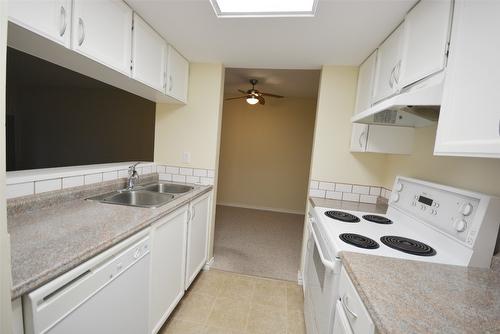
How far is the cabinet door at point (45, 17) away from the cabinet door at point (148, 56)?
48 centimetres

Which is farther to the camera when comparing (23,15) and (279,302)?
(279,302)

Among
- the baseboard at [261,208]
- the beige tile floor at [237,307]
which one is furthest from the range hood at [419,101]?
the baseboard at [261,208]

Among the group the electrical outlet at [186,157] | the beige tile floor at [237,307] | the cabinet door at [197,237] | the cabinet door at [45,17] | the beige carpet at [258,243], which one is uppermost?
the cabinet door at [45,17]

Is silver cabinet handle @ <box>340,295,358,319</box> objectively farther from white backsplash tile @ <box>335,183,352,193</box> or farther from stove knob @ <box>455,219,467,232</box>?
white backsplash tile @ <box>335,183,352,193</box>

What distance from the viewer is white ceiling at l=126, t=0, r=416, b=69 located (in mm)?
1312

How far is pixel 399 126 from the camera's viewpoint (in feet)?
5.54

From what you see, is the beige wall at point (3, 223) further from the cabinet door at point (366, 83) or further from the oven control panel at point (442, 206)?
the cabinet door at point (366, 83)

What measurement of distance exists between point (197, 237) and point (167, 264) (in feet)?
1.82

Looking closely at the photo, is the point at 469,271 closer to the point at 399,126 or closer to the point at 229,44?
the point at 399,126

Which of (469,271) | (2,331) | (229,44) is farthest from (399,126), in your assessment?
(2,331)

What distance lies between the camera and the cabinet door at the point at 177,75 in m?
1.94

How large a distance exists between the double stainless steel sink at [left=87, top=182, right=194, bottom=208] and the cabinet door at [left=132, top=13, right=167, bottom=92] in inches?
34.1

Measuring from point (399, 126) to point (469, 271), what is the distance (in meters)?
1.13

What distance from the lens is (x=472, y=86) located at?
0.76 m
